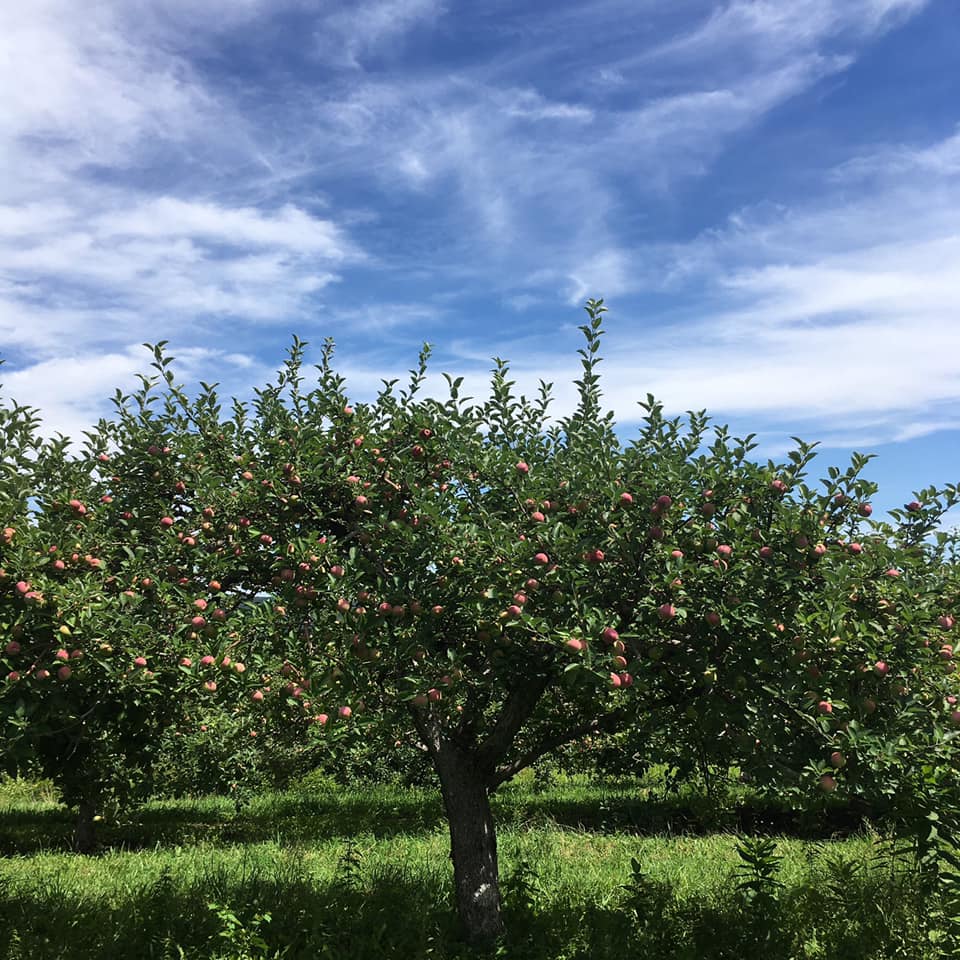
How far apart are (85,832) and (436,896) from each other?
25.1 feet

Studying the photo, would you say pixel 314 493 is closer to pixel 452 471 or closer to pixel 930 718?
pixel 452 471

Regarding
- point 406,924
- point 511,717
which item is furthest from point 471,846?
point 511,717

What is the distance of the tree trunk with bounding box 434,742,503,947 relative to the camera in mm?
6801

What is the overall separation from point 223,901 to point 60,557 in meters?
4.55

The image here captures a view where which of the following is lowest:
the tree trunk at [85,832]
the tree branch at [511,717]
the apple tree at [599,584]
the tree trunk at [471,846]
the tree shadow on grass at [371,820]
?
the tree shadow on grass at [371,820]

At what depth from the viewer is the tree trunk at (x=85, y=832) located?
1249 cm

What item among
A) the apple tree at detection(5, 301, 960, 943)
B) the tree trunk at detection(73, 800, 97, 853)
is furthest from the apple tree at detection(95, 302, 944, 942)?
the tree trunk at detection(73, 800, 97, 853)

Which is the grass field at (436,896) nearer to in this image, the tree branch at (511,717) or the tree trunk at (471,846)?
the tree trunk at (471,846)

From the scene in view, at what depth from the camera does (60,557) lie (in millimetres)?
5387

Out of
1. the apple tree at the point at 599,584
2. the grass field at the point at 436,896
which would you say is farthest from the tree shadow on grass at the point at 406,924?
the apple tree at the point at 599,584

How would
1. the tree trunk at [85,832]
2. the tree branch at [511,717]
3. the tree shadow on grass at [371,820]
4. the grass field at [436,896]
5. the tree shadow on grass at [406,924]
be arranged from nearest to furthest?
the tree branch at [511,717]
the tree shadow on grass at [406,924]
the grass field at [436,896]
the tree trunk at [85,832]
the tree shadow on grass at [371,820]

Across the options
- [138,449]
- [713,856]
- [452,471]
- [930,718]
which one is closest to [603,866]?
[713,856]

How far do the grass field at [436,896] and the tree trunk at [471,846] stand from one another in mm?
242

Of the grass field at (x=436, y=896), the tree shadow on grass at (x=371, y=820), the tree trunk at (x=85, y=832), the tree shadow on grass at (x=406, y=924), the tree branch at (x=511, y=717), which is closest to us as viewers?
the tree branch at (x=511, y=717)
